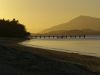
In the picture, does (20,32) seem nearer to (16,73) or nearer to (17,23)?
(17,23)

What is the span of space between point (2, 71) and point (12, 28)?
126m

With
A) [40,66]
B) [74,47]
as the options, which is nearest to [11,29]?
[74,47]

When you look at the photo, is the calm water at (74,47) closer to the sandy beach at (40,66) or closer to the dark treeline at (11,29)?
the sandy beach at (40,66)

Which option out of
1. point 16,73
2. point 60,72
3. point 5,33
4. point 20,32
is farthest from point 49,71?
point 20,32

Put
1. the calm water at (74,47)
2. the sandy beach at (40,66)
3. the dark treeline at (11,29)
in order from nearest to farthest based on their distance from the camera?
the sandy beach at (40,66), the calm water at (74,47), the dark treeline at (11,29)

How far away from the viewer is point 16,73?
41.6 feet

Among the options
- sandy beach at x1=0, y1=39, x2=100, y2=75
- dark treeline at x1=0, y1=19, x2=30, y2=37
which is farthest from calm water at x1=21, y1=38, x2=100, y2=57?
dark treeline at x1=0, y1=19, x2=30, y2=37

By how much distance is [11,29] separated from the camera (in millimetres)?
136375

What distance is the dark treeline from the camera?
129 metres

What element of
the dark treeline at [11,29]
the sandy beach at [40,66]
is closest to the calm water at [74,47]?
the sandy beach at [40,66]

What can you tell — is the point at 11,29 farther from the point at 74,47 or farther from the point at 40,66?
the point at 40,66

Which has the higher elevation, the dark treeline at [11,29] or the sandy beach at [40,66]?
the dark treeline at [11,29]

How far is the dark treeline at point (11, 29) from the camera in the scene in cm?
12925

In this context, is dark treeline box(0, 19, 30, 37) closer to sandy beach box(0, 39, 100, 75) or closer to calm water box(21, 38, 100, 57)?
calm water box(21, 38, 100, 57)
